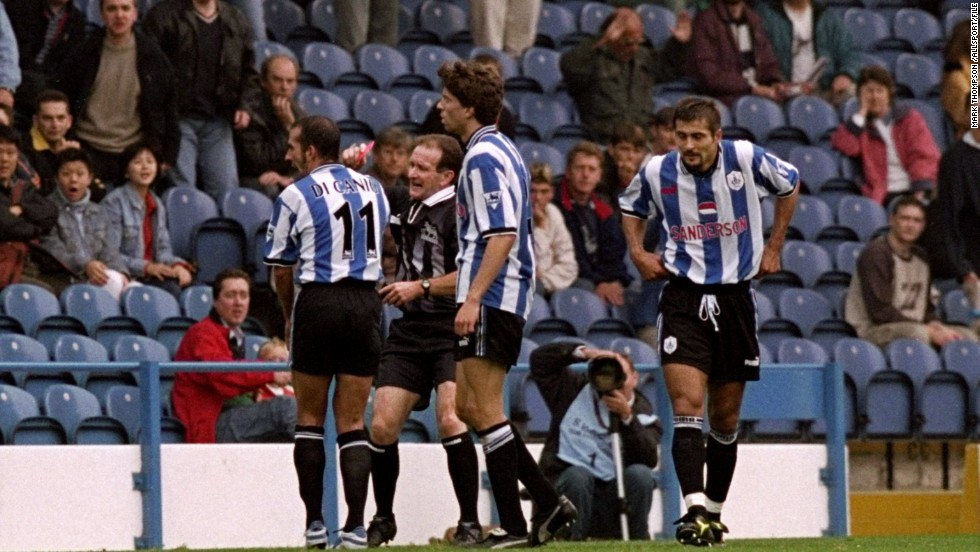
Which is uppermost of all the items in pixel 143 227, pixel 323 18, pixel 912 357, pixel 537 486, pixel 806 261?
pixel 323 18

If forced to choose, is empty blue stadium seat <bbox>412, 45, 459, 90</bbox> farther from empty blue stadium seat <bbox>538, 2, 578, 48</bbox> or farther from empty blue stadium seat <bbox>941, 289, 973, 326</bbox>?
empty blue stadium seat <bbox>941, 289, 973, 326</bbox>

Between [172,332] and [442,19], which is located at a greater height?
[442,19]

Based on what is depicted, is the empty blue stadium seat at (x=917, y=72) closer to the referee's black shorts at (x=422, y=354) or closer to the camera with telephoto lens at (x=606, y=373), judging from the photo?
the camera with telephoto lens at (x=606, y=373)

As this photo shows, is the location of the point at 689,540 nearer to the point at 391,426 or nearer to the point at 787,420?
the point at 391,426

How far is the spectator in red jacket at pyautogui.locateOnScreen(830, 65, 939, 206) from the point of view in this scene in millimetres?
16203

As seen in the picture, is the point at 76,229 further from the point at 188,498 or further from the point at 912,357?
the point at 912,357

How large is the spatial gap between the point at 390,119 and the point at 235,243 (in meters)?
2.02

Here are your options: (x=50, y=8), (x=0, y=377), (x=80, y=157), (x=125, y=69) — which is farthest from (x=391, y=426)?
(x=50, y=8)

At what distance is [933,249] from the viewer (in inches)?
608

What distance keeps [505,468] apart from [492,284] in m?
0.74

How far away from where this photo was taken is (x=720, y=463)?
28.2ft

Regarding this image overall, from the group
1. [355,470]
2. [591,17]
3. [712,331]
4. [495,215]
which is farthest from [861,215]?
[495,215]

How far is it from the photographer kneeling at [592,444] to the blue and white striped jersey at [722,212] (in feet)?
9.66

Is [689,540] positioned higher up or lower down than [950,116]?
lower down
